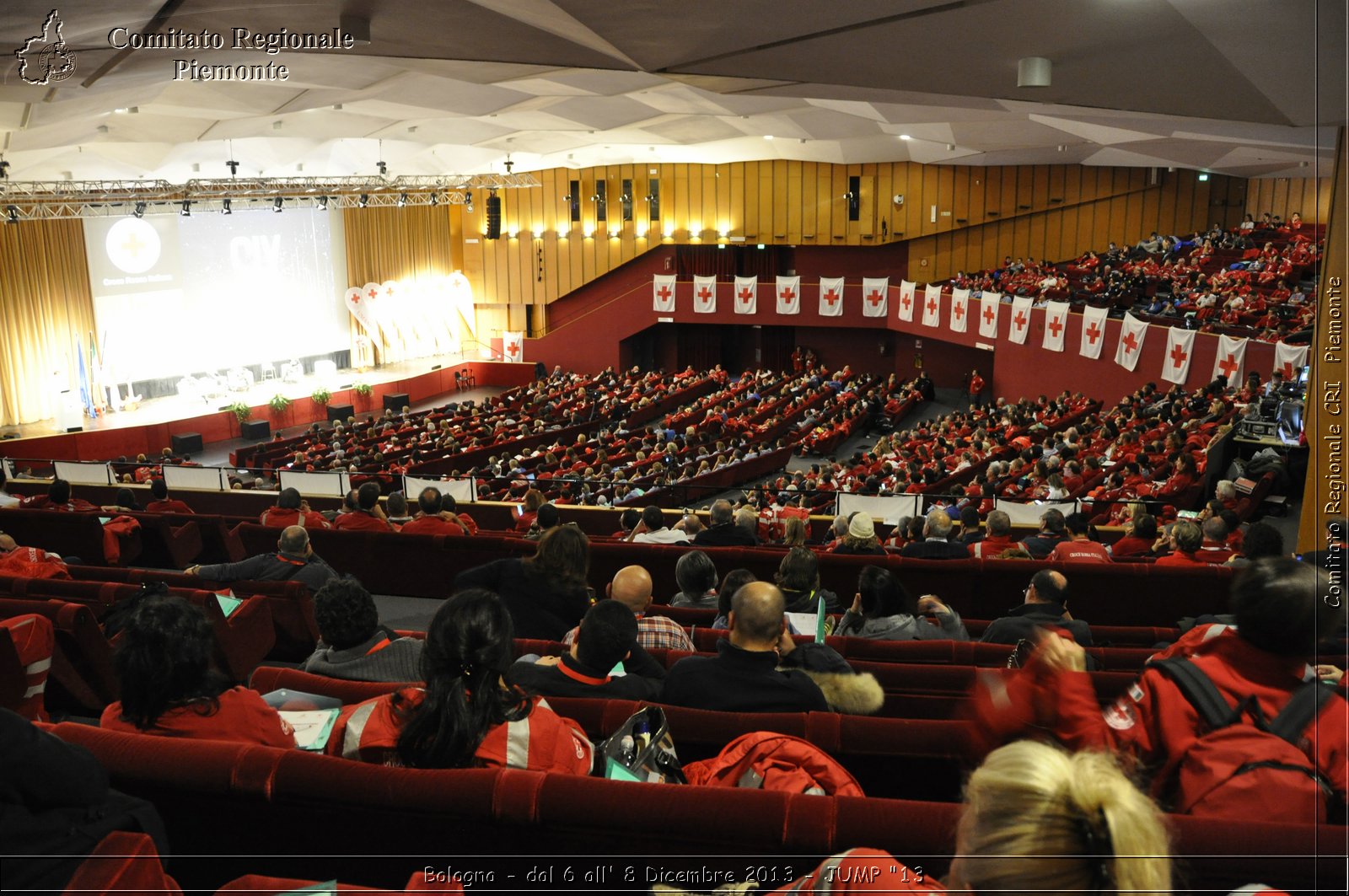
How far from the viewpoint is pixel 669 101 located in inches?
698

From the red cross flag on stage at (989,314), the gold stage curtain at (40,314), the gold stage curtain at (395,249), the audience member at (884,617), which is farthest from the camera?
the gold stage curtain at (395,249)

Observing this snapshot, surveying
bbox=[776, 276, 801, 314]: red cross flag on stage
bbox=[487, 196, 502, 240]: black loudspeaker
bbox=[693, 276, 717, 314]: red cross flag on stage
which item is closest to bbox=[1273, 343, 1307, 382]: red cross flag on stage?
bbox=[776, 276, 801, 314]: red cross flag on stage

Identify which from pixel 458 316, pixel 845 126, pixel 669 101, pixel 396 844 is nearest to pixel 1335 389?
pixel 396 844

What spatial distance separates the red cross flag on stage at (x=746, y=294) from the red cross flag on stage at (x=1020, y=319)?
28.1ft

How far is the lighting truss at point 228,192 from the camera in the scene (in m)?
20.7

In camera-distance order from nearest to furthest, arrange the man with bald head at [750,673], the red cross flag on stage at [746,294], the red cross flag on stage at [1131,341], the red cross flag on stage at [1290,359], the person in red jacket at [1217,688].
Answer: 1. the person in red jacket at [1217,688]
2. the man with bald head at [750,673]
3. the red cross flag on stage at [1290,359]
4. the red cross flag on stage at [1131,341]
5. the red cross flag on stage at [746,294]

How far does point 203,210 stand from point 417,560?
74.8ft

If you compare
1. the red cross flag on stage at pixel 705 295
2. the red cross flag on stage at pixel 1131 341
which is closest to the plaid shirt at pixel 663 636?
the red cross flag on stage at pixel 1131 341

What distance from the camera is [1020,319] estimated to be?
20719mm

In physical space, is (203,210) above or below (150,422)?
above

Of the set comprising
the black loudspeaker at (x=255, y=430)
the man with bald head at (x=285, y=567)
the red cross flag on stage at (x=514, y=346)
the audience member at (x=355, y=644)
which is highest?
the audience member at (x=355, y=644)

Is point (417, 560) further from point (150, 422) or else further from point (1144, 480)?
point (150, 422)

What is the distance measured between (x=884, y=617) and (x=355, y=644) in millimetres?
2475

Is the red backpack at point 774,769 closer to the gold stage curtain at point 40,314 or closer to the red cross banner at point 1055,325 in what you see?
the red cross banner at point 1055,325
